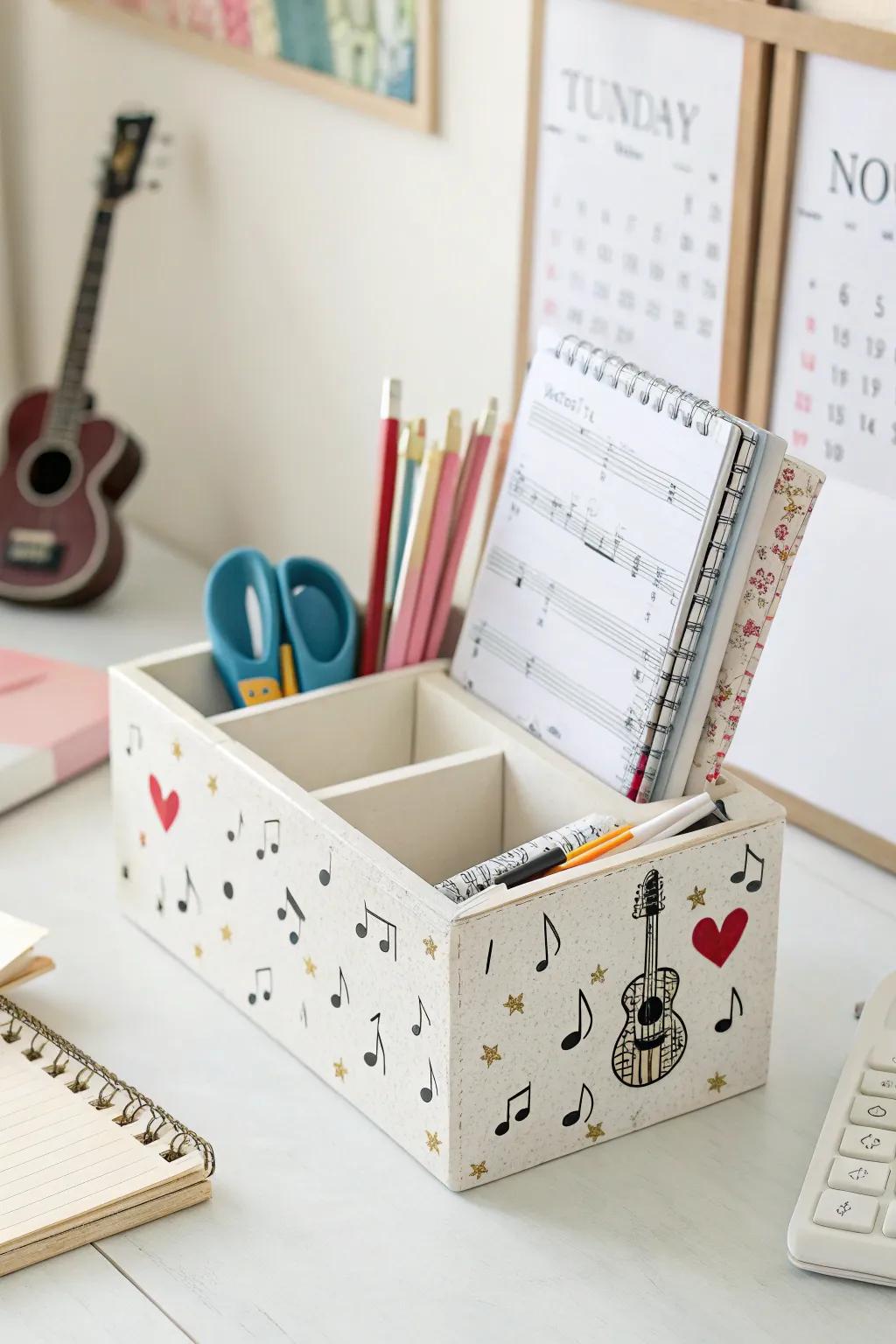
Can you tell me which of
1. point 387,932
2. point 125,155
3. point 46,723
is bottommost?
point 46,723

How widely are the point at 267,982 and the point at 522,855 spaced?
0.45 ft

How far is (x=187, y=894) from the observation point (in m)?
0.82

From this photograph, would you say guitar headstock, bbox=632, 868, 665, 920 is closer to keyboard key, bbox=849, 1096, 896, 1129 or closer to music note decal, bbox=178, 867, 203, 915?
keyboard key, bbox=849, 1096, 896, 1129

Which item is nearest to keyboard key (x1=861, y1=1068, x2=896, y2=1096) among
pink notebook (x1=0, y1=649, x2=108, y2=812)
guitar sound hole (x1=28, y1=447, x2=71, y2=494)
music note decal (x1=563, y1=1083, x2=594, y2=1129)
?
music note decal (x1=563, y1=1083, x2=594, y2=1129)

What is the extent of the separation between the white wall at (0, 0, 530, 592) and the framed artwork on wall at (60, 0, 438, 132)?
15 millimetres

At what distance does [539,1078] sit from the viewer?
2.27 ft

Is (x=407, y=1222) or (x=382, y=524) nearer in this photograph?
(x=407, y=1222)

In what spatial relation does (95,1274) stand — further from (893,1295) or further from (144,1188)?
(893,1295)

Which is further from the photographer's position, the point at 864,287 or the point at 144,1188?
the point at 864,287

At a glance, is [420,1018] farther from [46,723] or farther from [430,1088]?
[46,723]

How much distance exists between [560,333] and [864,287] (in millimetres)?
157

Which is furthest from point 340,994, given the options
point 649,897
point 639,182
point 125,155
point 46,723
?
point 125,155

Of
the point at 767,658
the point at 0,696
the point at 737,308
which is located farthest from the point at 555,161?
the point at 0,696

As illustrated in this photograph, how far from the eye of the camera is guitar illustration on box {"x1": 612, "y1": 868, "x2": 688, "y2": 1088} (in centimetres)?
69
